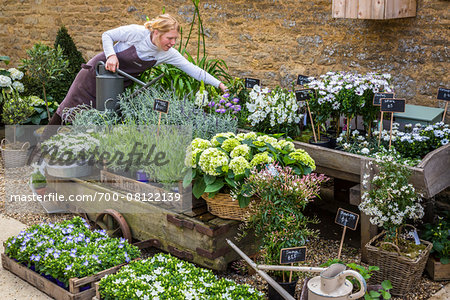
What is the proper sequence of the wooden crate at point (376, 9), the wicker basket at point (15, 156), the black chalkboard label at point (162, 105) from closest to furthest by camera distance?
the black chalkboard label at point (162, 105), the wooden crate at point (376, 9), the wicker basket at point (15, 156)

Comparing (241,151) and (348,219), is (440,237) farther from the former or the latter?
(241,151)

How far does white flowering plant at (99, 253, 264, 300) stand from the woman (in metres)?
2.10

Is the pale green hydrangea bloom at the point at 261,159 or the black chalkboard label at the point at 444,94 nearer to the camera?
the pale green hydrangea bloom at the point at 261,159

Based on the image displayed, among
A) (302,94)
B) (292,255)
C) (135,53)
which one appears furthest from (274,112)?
(292,255)

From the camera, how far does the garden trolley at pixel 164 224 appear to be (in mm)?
3453

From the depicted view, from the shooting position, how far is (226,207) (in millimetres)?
3510

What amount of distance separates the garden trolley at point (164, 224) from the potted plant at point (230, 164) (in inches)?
5.9

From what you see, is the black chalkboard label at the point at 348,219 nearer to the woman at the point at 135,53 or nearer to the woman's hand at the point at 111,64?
the woman at the point at 135,53

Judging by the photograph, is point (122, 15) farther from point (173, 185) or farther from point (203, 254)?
point (203, 254)

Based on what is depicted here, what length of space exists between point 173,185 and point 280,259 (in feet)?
3.57

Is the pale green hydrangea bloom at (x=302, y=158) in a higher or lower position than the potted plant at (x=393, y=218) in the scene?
higher

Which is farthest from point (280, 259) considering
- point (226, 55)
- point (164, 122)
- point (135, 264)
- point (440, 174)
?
point (226, 55)

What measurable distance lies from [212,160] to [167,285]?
→ 2.92 ft

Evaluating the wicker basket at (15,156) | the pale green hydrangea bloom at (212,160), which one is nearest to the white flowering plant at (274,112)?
the pale green hydrangea bloom at (212,160)
